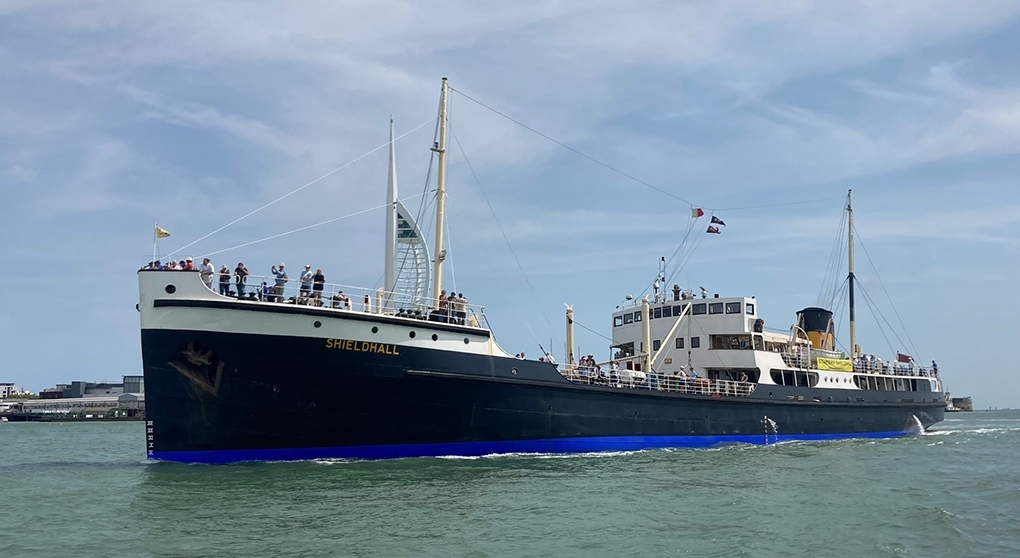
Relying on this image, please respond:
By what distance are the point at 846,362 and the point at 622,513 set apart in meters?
23.8

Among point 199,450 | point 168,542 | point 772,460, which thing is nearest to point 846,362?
point 772,460

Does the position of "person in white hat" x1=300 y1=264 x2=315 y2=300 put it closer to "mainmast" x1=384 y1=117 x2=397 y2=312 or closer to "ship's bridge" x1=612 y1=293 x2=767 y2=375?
"mainmast" x1=384 y1=117 x2=397 y2=312

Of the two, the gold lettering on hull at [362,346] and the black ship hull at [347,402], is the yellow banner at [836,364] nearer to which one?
the black ship hull at [347,402]

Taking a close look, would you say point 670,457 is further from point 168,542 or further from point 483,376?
point 168,542

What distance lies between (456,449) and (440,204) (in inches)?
262

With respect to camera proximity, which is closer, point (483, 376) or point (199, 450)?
point (199, 450)

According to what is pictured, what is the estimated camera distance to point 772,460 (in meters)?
24.1

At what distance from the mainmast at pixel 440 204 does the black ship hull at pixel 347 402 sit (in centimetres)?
215

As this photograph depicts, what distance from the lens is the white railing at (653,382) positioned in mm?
25062

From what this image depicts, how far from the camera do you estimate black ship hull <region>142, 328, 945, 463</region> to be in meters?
19.8

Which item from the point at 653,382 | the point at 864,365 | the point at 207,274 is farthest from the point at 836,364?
the point at 207,274

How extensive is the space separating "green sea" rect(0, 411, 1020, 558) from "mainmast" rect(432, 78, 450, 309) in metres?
4.69

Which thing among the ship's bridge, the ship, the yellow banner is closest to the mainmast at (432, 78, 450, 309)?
the ship

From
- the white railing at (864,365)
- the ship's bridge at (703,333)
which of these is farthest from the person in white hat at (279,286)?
the white railing at (864,365)
